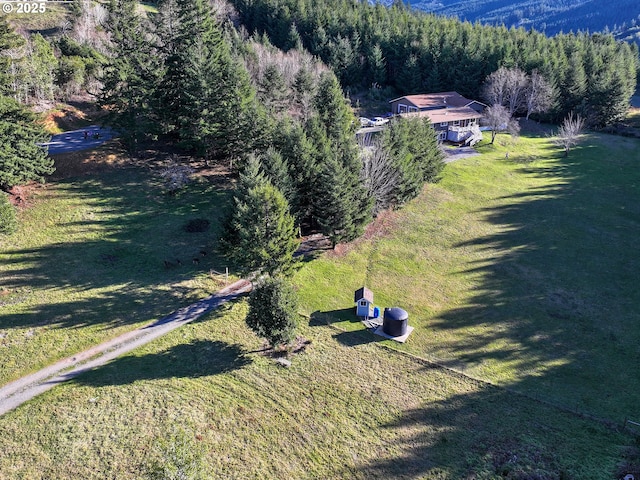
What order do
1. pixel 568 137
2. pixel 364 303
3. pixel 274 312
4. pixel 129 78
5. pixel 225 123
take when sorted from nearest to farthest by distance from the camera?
pixel 274 312, pixel 364 303, pixel 129 78, pixel 225 123, pixel 568 137

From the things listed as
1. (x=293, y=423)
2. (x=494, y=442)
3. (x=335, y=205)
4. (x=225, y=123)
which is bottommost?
(x=494, y=442)

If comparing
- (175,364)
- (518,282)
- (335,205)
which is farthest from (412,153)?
(175,364)

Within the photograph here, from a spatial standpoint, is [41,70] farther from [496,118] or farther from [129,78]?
[496,118]

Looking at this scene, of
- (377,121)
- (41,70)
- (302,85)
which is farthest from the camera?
(377,121)

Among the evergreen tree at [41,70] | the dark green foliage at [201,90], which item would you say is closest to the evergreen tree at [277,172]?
the dark green foliage at [201,90]

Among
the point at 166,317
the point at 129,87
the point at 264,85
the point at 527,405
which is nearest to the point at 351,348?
the point at 527,405

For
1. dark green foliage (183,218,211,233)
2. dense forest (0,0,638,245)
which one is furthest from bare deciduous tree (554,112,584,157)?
dark green foliage (183,218,211,233)
